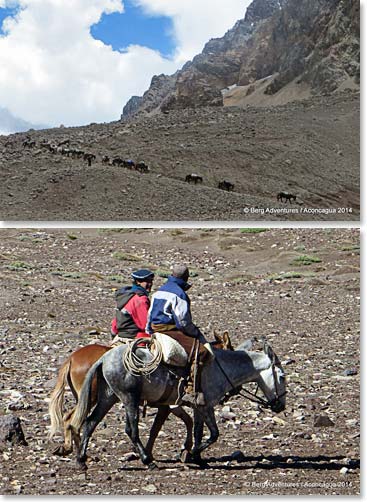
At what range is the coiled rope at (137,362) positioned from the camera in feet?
20.6

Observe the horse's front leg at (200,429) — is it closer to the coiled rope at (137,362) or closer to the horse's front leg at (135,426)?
the horse's front leg at (135,426)

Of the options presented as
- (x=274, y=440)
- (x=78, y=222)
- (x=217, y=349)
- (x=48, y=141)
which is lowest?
(x=274, y=440)

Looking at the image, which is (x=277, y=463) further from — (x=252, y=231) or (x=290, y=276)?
(x=252, y=231)

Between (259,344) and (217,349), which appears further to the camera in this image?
(259,344)

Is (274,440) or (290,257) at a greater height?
(290,257)

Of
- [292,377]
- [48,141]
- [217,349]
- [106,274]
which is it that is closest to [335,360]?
[292,377]

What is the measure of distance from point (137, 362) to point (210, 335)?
6263 mm

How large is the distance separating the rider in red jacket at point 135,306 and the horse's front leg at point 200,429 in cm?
79

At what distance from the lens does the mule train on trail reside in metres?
6.36

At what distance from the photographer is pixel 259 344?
11594 millimetres

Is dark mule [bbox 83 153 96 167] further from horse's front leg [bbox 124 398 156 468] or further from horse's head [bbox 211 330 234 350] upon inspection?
horse's front leg [bbox 124 398 156 468]

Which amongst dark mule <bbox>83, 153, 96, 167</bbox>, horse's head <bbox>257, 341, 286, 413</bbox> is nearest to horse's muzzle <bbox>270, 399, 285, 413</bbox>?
horse's head <bbox>257, 341, 286, 413</bbox>

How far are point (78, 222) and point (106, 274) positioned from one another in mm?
1844

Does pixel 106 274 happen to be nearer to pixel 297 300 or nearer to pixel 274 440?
pixel 297 300
